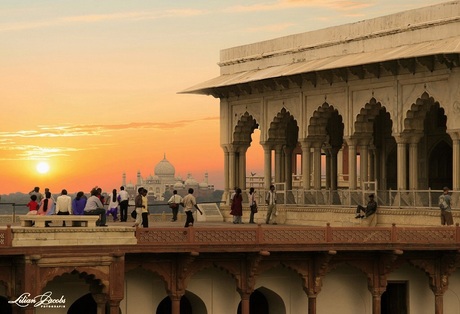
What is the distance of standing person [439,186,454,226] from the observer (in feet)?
97.7

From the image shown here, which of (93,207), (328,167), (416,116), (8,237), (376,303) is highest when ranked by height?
(416,116)

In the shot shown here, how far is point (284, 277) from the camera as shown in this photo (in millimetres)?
29125

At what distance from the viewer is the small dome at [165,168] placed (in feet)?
449

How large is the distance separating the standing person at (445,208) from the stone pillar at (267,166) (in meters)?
10.1

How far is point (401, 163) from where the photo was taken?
33781 millimetres

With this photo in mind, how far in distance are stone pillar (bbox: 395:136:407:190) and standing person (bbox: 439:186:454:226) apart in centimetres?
365

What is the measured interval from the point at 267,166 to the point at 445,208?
1084 centimetres

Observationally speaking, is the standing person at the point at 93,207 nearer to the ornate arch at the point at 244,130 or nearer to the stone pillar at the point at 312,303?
the stone pillar at the point at 312,303

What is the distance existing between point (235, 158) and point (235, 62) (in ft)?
9.91

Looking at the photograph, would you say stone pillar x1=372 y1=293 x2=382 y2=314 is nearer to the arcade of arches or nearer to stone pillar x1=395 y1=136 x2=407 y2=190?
the arcade of arches

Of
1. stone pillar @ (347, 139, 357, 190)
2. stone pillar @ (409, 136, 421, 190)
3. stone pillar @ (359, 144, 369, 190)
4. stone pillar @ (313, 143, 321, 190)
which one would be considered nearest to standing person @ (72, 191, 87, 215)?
stone pillar @ (409, 136, 421, 190)

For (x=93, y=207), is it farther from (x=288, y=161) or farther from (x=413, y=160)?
(x=288, y=161)

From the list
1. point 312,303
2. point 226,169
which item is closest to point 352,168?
point 226,169

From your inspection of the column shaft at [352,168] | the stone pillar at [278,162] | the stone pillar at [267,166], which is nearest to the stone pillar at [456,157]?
the column shaft at [352,168]
